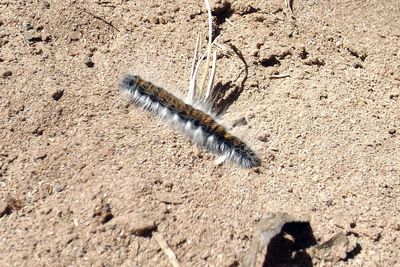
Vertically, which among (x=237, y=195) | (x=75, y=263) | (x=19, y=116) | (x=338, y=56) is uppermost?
(x=338, y=56)

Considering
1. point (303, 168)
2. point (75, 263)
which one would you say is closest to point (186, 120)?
point (303, 168)

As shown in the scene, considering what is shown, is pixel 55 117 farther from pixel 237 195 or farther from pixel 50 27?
pixel 237 195

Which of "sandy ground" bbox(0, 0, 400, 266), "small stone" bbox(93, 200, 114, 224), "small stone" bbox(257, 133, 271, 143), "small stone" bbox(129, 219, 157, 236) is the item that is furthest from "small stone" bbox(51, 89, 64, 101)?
"small stone" bbox(257, 133, 271, 143)

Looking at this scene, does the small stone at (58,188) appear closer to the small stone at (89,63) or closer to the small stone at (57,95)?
the small stone at (57,95)

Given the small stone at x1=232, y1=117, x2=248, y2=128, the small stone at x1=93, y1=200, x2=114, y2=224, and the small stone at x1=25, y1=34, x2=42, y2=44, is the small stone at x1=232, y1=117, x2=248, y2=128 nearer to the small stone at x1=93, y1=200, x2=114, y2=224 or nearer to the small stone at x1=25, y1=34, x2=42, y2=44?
the small stone at x1=93, y1=200, x2=114, y2=224

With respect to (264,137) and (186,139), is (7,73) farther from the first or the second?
(264,137)

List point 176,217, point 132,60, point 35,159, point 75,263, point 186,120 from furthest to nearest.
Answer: point 132,60 < point 186,120 < point 35,159 < point 176,217 < point 75,263
